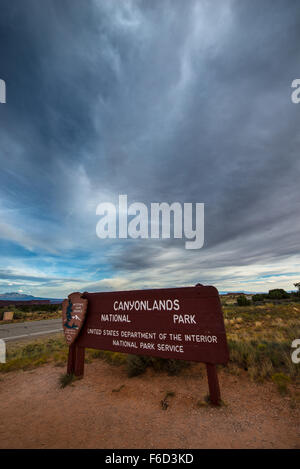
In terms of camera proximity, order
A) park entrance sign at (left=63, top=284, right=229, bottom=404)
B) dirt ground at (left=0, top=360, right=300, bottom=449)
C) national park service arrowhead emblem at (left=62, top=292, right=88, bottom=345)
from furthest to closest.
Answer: national park service arrowhead emblem at (left=62, top=292, right=88, bottom=345) < park entrance sign at (left=63, top=284, right=229, bottom=404) < dirt ground at (left=0, top=360, right=300, bottom=449)

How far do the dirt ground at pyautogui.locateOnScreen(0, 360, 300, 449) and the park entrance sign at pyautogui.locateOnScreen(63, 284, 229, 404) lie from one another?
2.10ft

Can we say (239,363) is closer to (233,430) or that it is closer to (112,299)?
(233,430)

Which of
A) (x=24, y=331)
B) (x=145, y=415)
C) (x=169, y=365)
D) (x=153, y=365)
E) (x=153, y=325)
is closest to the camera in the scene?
(x=145, y=415)

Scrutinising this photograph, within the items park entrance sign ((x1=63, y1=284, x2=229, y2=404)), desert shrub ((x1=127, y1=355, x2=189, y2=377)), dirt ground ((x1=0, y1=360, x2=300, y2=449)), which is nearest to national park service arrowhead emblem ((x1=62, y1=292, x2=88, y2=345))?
park entrance sign ((x1=63, y1=284, x2=229, y2=404))

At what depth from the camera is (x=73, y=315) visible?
593cm

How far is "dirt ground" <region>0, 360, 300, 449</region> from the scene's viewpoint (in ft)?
9.49

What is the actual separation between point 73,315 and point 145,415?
3.27 metres

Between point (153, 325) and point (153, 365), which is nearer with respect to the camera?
point (153, 325)

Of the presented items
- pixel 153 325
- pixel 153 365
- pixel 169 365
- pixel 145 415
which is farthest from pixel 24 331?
pixel 145 415

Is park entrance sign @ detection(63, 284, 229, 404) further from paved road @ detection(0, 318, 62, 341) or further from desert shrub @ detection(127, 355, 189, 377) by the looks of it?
paved road @ detection(0, 318, 62, 341)

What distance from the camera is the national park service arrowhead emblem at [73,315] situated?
5.73m

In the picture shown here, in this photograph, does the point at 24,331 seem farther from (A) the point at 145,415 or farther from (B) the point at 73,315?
(A) the point at 145,415

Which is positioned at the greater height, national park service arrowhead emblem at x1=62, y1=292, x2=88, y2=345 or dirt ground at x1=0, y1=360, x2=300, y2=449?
national park service arrowhead emblem at x1=62, y1=292, x2=88, y2=345

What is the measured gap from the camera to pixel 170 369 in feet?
17.5
